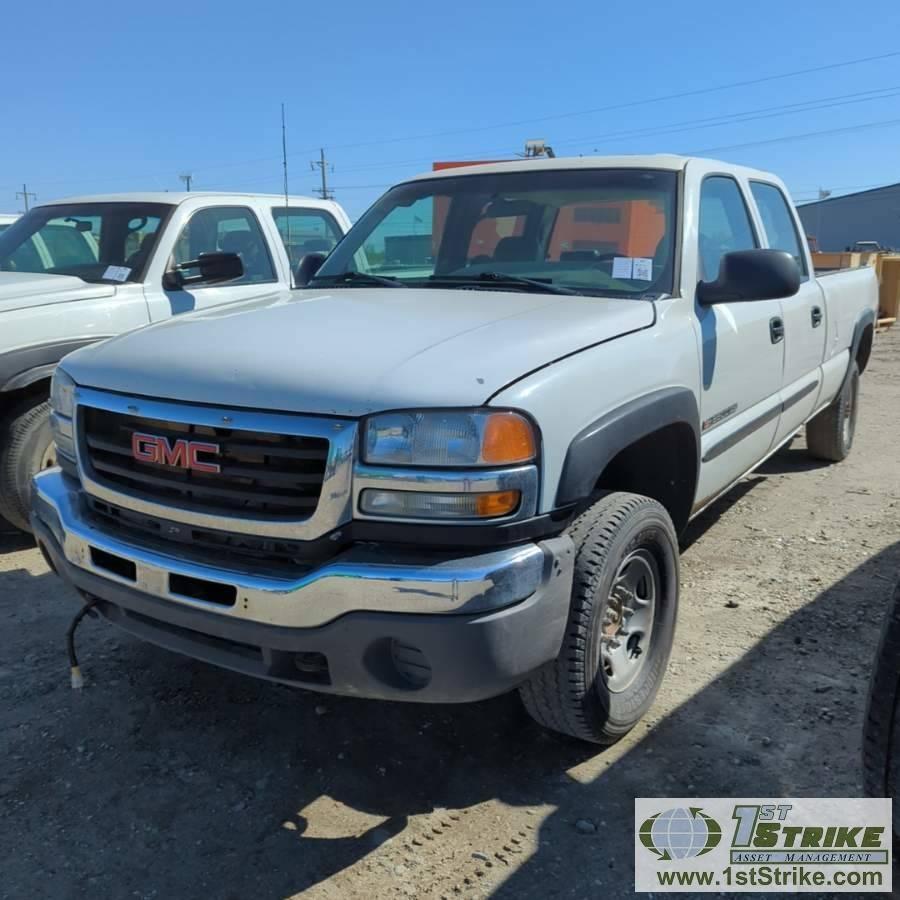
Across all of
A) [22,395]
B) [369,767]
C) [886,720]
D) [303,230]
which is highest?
[303,230]

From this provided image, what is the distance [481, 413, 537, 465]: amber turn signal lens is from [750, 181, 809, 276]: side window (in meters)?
2.72

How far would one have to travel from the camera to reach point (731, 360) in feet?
11.4

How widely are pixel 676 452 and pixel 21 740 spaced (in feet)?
8.23

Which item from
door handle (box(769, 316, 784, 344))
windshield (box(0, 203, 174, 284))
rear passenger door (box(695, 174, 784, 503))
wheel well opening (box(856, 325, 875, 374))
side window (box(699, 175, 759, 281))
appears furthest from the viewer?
wheel well opening (box(856, 325, 875, 374))

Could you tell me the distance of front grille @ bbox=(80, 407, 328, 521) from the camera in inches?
86.1

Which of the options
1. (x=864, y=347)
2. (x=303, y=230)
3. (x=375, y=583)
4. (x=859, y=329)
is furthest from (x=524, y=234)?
(x=864, y=347)

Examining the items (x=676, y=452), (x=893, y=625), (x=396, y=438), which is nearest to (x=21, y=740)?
(x=396, y=438)

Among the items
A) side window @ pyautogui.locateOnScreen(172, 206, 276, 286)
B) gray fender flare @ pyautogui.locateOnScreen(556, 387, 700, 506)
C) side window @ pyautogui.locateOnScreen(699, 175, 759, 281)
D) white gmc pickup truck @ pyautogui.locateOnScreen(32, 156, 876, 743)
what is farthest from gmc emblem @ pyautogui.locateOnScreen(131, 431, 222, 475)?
side window @ pyautogui.locateOnScreen(172, 206, 276, 286)

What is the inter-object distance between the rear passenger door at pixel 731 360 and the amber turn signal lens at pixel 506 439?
1.29 metres

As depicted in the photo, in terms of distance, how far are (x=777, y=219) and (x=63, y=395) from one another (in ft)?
12.3

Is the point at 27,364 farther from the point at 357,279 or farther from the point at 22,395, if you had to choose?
the point at 357,279

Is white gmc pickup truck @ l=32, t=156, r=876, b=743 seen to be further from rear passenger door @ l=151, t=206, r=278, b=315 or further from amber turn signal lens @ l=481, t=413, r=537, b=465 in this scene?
rear passenger door @ l=151, t=206, r=278, b=315

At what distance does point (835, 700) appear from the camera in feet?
9.98

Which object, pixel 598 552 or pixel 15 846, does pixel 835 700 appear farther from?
pixel 15 846
